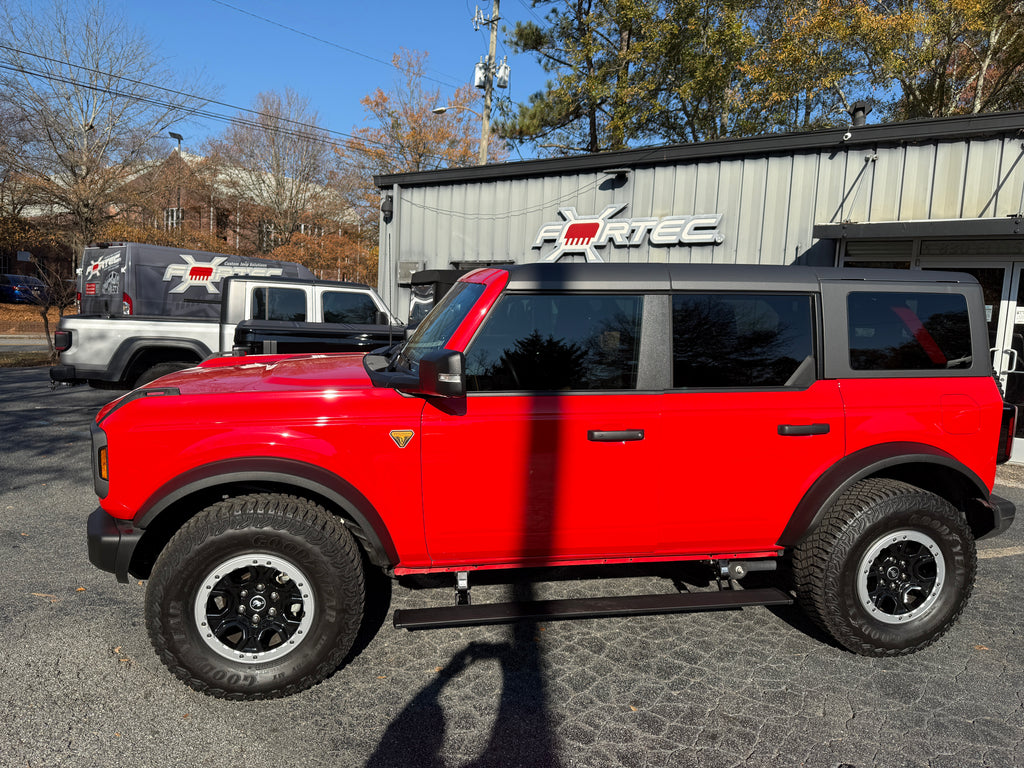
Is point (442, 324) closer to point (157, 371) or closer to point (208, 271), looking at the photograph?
point (157, 371)

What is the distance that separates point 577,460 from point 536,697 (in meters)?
1.09

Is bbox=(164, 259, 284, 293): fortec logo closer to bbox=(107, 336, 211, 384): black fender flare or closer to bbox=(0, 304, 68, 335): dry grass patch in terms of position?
bbox=(107, 336, 211, 384): black fender flare

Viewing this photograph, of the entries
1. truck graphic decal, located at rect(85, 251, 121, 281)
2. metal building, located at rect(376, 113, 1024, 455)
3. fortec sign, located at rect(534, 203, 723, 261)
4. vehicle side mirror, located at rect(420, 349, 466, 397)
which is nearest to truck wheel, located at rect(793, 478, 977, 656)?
vehicle side mirror, located at rect(420, 349, 466, 397)

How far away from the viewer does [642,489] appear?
313 cm

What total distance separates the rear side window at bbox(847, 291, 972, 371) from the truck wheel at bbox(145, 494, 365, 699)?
2.77 meters

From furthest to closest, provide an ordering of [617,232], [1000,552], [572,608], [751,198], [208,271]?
[208,271], [617,232], [751,198], [1000,552], [572,608]

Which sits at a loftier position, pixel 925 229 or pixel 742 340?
pixel 925 229

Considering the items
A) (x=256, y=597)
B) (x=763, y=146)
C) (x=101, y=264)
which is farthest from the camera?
(x=101, y=264)

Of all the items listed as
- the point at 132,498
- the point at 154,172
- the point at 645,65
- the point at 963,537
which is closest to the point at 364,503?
the point at 132,498

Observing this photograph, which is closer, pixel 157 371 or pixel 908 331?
pixel 908 331

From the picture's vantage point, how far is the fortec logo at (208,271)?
12.0 metres

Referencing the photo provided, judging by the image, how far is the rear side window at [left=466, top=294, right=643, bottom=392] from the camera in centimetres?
307

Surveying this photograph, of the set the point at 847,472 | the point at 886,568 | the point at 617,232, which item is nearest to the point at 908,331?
the point at 847,472

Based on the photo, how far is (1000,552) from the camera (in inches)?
195
